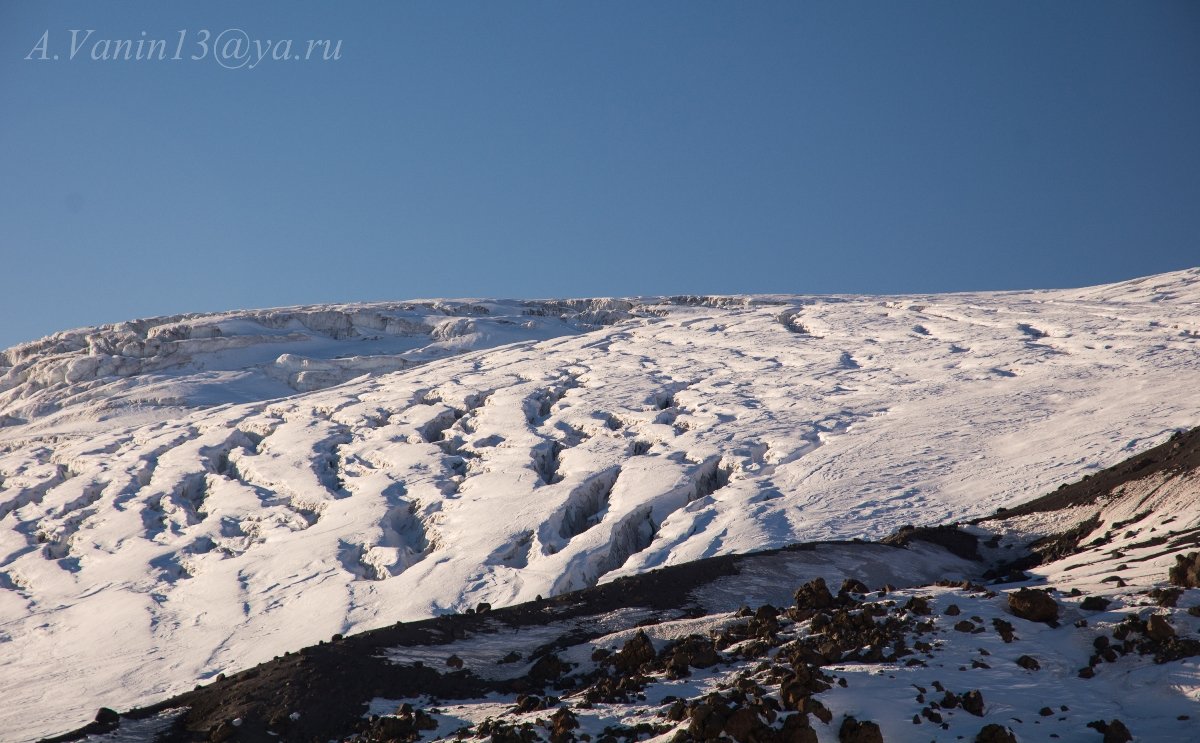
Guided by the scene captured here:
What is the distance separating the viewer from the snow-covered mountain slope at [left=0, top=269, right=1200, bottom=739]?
86.2 ft

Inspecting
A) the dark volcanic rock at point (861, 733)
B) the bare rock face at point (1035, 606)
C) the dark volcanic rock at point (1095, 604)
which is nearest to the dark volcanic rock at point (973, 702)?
the dark volcanic rock at point (861, 733)

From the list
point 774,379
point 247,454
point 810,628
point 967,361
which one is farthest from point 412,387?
point 810,628

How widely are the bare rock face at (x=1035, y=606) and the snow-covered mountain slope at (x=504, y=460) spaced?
11.4 metres

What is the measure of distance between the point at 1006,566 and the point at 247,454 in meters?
28.5

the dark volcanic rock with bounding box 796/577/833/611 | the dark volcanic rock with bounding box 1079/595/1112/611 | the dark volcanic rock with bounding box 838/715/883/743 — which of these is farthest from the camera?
the dark volcanic rock with bounding box 796/577/833/611

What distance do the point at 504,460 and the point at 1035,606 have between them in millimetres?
21944

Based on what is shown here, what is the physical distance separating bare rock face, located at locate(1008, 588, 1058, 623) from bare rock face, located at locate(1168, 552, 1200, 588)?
72.4 inches

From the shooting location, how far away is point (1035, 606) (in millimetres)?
14008

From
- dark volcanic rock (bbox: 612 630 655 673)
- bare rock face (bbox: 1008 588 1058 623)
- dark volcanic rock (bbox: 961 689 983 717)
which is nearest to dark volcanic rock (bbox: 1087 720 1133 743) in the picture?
dark volcanic rock (bbox: 961 689 983 717)

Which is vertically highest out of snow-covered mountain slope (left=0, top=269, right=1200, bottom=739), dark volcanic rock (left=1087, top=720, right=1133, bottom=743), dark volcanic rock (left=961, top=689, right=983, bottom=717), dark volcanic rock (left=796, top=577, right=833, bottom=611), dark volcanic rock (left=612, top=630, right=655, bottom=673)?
snow-covered mountain slope (left=0, top=269, right=1200, bottom=739)

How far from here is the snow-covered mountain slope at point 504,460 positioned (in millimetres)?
26266

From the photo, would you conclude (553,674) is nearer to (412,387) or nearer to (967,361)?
(967,361)

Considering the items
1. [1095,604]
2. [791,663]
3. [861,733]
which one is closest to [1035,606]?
[1095,604]

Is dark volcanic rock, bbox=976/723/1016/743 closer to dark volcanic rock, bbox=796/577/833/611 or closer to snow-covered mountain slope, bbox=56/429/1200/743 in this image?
snow-covered mountain slope, bbox=56/429/1200/743
